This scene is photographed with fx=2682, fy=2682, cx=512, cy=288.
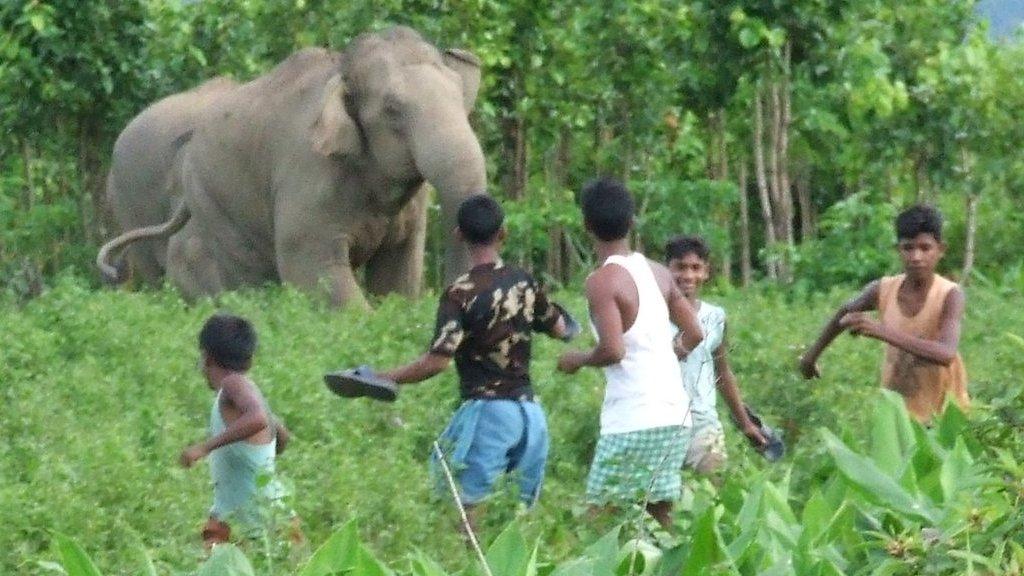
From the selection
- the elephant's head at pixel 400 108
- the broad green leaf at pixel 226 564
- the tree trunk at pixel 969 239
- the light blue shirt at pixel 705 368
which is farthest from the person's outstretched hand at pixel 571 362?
the tree trunk at pixel 969 239

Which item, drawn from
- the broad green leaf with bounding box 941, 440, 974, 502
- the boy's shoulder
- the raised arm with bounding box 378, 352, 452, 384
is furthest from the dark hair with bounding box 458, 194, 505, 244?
the broad green leaf with bounding box 941, 440, 974, 502

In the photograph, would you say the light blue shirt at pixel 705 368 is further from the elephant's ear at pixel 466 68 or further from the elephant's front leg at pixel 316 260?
the elephant's ear at pixel 466 68

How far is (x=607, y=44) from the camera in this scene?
17938 millimetres

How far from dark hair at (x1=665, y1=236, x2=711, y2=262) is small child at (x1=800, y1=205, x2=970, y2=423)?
1.64 ft

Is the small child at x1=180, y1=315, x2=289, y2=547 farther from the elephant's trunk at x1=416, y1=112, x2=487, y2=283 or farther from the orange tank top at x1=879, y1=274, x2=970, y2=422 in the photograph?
the elephant's trunk at x1=416, y1=112, x2=487, y2=283

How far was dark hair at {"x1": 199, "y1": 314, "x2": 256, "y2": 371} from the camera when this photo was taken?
798 centimetres

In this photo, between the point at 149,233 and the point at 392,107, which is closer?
the point at 392,107

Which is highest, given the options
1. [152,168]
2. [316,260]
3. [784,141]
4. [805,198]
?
[784,141]

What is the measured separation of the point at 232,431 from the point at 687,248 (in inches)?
76.8

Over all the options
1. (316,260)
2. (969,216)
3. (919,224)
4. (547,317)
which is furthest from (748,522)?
(969,216)

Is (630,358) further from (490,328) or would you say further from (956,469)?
(956,469)

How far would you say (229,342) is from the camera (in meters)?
7.97

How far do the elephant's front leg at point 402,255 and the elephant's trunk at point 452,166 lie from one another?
1351 millimetres

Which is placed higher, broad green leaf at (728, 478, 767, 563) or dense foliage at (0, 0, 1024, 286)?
broad green leaf at (728, 478, 767, 563)
